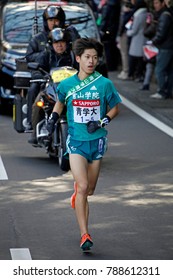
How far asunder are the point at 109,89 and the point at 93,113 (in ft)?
0.87

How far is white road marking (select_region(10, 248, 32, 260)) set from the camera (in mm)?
10605

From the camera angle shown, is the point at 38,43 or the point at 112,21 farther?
the point at 112,21

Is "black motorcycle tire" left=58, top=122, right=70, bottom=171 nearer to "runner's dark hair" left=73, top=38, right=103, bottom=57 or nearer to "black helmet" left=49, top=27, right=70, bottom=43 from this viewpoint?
"black helmet" left=49, top=27, right=70, bottom=43

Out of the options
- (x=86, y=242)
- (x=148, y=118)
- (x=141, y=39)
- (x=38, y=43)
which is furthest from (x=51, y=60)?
(x=141, y=39)

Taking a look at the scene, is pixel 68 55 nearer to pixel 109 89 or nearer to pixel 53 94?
pixel 53 94

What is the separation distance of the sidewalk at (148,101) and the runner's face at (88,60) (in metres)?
8.57

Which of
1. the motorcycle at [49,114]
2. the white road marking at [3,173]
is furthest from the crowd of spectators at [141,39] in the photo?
the white road marking at [3,173]

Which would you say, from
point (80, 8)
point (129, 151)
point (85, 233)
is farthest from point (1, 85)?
point (85, 233)

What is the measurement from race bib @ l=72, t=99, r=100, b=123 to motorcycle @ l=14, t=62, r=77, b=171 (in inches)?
147

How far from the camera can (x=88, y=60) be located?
11055 millimetres

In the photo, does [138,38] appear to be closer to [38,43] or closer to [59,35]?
[38,43]

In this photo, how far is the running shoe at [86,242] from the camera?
1084 centimetres

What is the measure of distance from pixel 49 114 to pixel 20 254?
5239 millimetres

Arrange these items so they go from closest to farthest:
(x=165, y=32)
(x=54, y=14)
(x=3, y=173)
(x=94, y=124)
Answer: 1. (x=94, y=124)
2. (x=3, y=173)
3. (x=54, y=14)
4. (x=165, y=32)
